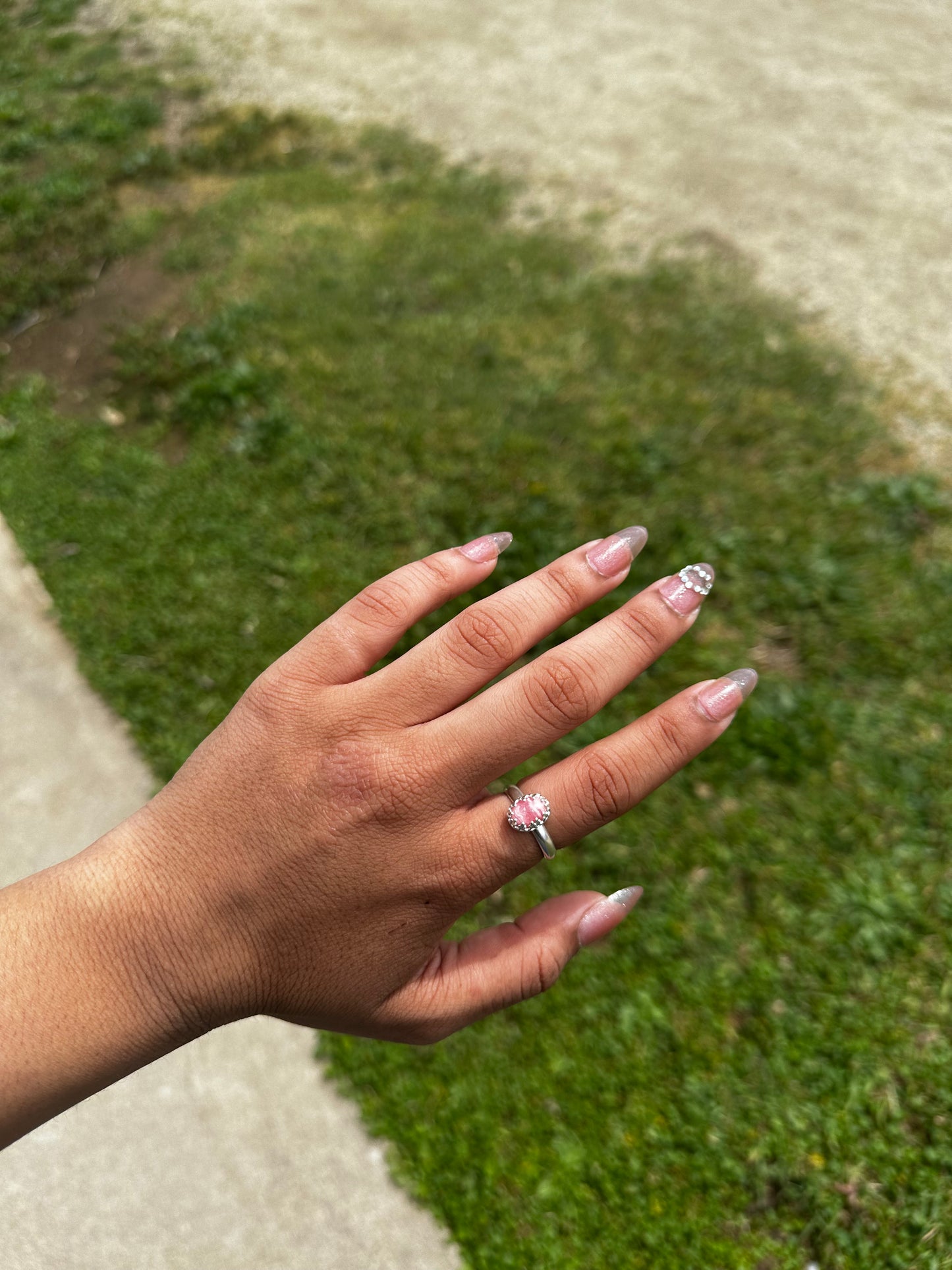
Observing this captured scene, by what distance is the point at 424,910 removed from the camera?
1.67 metres

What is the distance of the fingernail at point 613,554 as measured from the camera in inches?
71.2

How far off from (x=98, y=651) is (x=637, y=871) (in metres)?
2.34

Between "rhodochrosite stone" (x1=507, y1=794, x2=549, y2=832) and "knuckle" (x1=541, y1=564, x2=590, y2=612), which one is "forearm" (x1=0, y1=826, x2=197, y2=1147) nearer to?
"rhodochrosite stone" (x1=507, y1=794, x2=549, y2=832)

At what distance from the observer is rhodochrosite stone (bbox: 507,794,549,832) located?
1656 millimetres

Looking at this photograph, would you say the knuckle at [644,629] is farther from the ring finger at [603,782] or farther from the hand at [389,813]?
the ring finger at [603,782]

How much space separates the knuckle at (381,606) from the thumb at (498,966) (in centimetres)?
67

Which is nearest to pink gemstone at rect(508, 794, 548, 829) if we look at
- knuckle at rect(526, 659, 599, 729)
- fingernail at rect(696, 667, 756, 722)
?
knuckle at rect(526, 659, 599, 729)

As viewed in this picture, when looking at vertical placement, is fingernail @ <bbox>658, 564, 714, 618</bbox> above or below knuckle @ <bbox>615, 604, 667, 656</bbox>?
above

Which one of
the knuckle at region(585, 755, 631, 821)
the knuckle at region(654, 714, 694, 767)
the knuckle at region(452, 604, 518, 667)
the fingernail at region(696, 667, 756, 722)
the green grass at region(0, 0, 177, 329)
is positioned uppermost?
the green grass at region(0, 0, 177, 329)

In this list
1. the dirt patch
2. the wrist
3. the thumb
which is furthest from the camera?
the dirt patch

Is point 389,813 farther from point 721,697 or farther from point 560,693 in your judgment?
point 721,697

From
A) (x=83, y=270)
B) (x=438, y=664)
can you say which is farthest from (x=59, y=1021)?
(x=83, y=270)

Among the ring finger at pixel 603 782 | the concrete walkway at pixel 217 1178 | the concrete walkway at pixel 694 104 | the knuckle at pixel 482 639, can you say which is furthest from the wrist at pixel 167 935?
the concrete walkway at pixel 694 104

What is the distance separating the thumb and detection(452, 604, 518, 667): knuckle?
0.54 m
